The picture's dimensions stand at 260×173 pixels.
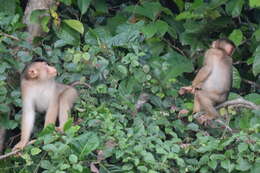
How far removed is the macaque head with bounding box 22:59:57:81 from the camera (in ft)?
16.2

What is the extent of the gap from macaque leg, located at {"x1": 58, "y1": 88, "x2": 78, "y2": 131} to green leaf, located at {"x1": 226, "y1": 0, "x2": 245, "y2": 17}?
68.6 inches

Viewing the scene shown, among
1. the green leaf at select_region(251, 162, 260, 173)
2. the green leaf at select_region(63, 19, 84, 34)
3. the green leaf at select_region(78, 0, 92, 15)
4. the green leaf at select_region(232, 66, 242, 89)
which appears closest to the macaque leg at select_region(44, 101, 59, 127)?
the green leaf at select_region(63, 19, 84, 34)

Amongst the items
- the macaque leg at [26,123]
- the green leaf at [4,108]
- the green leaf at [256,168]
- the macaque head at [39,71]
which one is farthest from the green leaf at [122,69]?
the green leaf at [256,168]

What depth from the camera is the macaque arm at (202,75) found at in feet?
19.2

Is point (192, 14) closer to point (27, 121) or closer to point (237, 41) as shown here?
point (237, 41)

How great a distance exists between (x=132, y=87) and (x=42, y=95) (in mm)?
708

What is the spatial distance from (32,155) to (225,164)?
1.33 meters

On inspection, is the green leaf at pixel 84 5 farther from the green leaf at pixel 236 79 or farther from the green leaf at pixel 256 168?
the green leaf at pixel 256 168

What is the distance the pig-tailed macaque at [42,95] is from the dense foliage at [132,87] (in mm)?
88

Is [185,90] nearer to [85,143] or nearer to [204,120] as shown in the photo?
[204,120]

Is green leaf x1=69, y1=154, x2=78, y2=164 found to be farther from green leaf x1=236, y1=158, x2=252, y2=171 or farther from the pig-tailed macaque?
green leaf x1=236, y1=158, x2=252, y2=171

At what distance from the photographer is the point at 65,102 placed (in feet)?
16.1


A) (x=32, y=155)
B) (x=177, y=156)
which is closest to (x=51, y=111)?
(x=32, y=155)

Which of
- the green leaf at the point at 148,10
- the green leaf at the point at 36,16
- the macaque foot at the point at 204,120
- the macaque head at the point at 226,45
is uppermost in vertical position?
the green leaf at the point at 148,10
